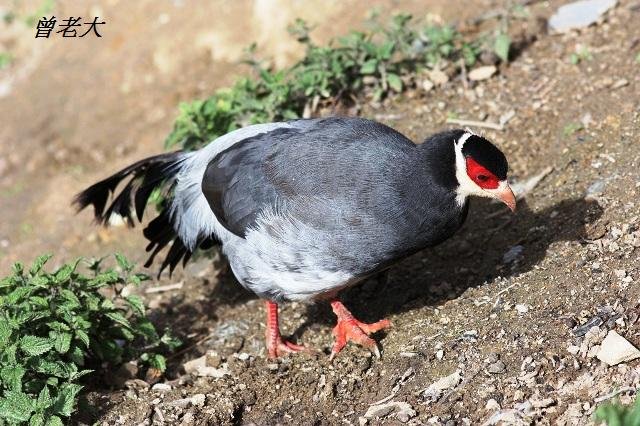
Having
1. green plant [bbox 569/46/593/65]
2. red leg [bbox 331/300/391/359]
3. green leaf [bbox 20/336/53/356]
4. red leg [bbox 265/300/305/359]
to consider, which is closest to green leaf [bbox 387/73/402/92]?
green plant [bbox 569/46/593/65]

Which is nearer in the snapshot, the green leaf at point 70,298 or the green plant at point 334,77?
the green leaf at point 70,298

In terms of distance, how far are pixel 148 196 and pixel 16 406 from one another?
2117 mm

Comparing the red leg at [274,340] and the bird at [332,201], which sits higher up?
the bird at [332,201]

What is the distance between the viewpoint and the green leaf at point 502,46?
7.33 metres

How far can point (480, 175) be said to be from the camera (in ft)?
16.3

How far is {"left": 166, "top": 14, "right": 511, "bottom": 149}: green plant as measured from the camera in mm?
6898

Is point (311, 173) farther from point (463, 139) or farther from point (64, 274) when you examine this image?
point (64, 274)

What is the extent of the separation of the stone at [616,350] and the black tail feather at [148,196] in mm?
3029

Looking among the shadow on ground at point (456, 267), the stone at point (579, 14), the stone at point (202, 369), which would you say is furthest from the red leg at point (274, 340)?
the stone at point (579, 14)

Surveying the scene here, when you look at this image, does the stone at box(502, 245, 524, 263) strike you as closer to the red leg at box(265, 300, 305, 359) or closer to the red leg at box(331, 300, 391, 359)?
the red leg at box(331, 300, 391, 359)

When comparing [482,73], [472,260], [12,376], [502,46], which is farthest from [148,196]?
[502,46]

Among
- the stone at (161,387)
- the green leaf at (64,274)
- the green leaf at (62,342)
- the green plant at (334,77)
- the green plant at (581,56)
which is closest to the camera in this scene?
the green leaf at (62,342)

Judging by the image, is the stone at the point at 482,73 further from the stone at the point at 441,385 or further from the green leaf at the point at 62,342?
the green leaf at the point at 62,342

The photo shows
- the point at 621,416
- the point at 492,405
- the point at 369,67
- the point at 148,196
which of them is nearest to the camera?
the point at 621,416
